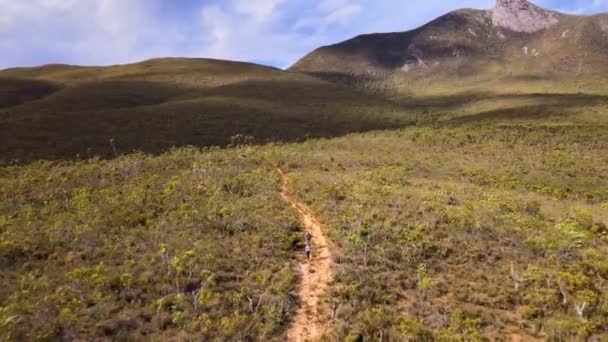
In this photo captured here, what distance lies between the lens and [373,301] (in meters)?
13.1

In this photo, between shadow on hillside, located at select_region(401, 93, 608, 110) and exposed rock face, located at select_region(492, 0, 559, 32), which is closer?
shadow on hillside, located at select_region(401, 93, 608, 110)

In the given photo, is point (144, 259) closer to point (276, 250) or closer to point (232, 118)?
point (276, 250)

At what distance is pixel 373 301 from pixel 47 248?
11.5 metres

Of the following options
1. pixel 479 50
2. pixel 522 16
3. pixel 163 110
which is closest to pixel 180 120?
pixel 163 110

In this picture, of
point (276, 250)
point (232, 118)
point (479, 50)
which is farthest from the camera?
point (479, 50)

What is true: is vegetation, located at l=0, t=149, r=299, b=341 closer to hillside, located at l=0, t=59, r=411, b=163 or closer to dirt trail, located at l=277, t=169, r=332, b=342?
dirt trail, located at l=277, t=169, r=332, b=342

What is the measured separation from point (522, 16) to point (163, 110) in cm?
12828

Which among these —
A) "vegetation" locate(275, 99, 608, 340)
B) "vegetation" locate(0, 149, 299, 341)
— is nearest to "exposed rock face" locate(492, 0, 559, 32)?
"vegetation" locate(275, 99, 608, 340)

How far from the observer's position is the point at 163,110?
55125 millimetres

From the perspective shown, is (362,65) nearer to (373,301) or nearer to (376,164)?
(376,164)

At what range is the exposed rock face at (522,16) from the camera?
13150cm

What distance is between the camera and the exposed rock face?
132m

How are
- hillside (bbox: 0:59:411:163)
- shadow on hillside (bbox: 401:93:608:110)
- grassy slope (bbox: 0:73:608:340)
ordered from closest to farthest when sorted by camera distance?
grassy slope (bbox: 0:73:608:340) → hillside (bbox: 0:59:411:163) → shadow on hillside (bbox: 401:93:608:110)

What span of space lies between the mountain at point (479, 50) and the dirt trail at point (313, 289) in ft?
327
